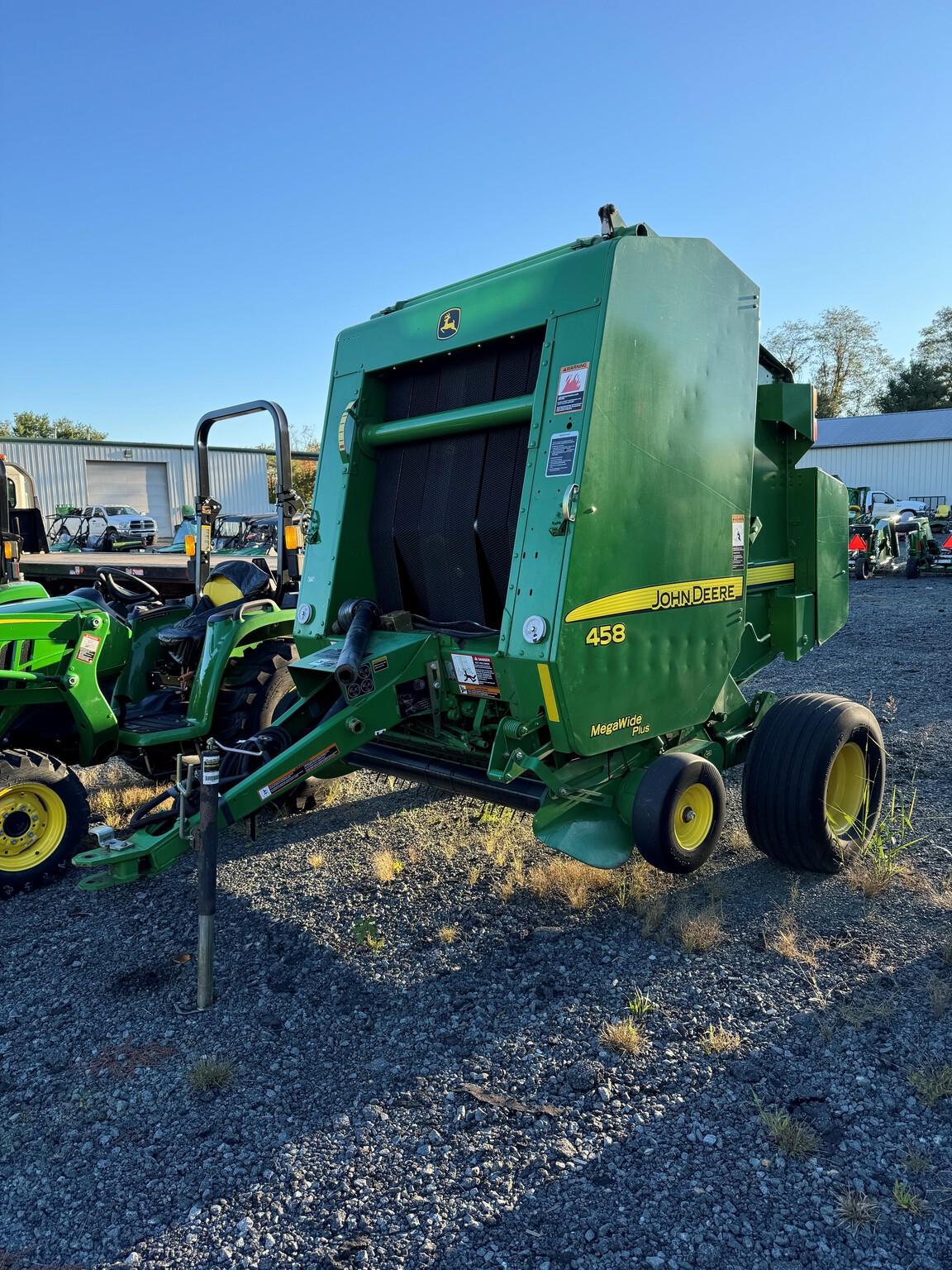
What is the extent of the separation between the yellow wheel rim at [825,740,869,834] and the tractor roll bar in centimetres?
337

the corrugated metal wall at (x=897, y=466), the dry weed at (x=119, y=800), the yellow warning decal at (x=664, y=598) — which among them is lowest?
the dry weed at (x=119, y=800)

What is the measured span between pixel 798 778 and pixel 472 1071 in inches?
82.5

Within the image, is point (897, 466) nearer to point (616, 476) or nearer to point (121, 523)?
point (121, 523)

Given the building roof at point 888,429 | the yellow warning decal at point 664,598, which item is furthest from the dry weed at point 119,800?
the building roof at point 888,429

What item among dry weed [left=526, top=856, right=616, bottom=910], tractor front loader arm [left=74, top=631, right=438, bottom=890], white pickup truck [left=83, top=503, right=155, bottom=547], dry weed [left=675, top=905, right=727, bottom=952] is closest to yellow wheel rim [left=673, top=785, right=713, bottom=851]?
dry weed [left=675, top=905, right=727, bottom=952]

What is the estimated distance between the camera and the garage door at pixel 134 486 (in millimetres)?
35781

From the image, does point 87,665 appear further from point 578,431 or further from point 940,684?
point 940,684

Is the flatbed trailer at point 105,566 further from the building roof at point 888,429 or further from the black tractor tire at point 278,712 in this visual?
the building roof at point 888,429

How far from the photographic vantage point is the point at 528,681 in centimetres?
346

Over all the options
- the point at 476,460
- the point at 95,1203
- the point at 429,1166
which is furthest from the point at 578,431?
the point at 95,1203

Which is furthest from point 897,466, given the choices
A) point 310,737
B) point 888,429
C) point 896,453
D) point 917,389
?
point 310,737

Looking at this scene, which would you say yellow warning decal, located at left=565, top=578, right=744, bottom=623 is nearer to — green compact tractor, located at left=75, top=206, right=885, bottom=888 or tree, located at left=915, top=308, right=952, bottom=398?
green compact tractor, located at left=75, top=206, right=885, bottom=888

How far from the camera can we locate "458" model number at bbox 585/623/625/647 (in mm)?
3471

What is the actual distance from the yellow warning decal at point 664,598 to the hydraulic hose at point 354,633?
0.93 metres
